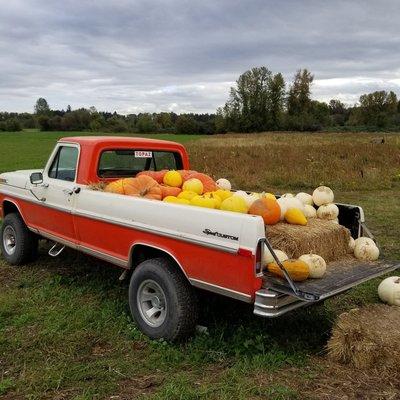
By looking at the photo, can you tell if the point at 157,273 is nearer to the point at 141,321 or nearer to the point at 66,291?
the point at 141,321

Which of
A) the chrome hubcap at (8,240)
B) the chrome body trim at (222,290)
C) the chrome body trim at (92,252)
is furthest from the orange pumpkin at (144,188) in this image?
the chrome hubcap at (8,240)

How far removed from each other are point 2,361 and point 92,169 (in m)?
2.17

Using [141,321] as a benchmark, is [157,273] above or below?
above

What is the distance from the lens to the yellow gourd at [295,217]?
451cm

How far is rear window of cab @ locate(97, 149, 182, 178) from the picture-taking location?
217 inches

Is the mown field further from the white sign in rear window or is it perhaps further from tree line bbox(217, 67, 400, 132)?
tree line bbox(217, 67, 400, 132)

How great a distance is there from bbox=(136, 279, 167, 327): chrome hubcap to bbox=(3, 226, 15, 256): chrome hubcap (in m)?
3.04

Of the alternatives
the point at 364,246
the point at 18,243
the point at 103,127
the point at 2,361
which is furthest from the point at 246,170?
the point at 103,127

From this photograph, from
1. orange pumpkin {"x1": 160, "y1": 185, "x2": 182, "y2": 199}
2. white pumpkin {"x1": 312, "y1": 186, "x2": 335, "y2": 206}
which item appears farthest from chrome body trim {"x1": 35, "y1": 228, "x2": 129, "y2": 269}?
white pumpkin {"x1": 312, "y1": 186, "x2": 335, "y2": 206}

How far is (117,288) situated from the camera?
18.5 feet

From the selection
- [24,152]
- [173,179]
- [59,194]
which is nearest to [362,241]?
[173,179]

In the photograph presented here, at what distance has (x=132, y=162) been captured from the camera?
5.87 metres

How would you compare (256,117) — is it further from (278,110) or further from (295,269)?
(295,269)

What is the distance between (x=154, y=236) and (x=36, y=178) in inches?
90.8
